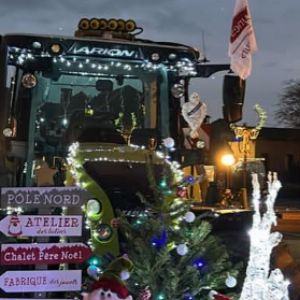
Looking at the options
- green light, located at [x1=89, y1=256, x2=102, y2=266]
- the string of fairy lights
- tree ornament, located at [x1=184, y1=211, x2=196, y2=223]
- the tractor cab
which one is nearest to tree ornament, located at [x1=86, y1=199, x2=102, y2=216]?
the tractor cab

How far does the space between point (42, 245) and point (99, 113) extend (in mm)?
2468

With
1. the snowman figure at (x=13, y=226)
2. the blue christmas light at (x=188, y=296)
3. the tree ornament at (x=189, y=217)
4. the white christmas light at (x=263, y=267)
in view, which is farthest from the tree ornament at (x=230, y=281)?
the snowman figure at (x=13, y=226)

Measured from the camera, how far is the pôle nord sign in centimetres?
538

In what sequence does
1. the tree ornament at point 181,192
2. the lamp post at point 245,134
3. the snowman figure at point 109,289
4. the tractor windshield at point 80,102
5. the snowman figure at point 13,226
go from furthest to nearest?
the lamp post at point 245,134, the tractor windshield at point 80,102, the tree ornament at point 181,192, the snowman figure at point 13,226, the snowman figure at point 109,289

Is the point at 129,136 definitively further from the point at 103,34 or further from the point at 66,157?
the point at 103,34

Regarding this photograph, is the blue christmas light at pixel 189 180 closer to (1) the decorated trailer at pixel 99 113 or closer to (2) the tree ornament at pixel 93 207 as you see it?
(1) the decorated trailer at pixel 99 113

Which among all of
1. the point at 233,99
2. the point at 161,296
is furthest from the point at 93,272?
the point at 233,99

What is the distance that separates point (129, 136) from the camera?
750cm

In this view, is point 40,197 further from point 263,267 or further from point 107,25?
point 107,25

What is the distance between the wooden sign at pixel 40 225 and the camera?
5.35 m

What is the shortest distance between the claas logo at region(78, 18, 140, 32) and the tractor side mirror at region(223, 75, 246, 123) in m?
1.63

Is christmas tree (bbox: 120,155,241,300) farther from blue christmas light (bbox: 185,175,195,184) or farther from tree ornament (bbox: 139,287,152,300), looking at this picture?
blue christmas light (bbox: 185,175,195,184)

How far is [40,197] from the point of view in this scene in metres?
5.41

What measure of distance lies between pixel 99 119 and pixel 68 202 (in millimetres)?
2185
